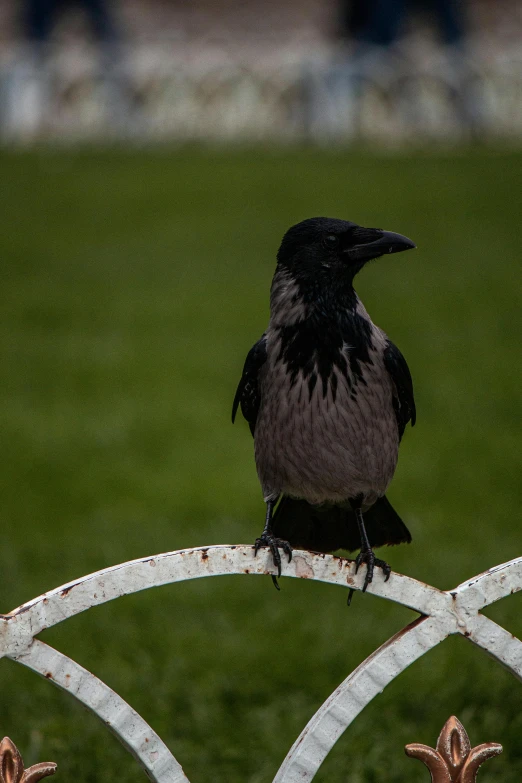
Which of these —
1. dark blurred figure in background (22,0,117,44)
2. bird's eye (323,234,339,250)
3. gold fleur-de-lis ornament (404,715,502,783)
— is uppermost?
dark blurred figure in background (22,0,117,44)

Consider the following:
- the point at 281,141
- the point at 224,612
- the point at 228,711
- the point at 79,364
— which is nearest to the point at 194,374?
the point at 79,364

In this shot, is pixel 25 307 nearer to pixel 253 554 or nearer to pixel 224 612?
pixel 224 612

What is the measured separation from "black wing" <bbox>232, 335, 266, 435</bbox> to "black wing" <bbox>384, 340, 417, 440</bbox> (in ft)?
0.96

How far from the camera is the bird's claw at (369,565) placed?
2145 millimetres

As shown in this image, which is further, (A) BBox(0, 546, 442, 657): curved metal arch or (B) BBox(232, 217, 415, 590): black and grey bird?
(B) BBox(232, 217, 415, 590): black and grey bird

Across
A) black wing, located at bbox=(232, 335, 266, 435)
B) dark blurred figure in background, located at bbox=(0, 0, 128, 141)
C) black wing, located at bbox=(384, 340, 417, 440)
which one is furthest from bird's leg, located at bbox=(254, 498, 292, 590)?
dark blurred figure in background, located at bbox=(0, 0, 128, 141)

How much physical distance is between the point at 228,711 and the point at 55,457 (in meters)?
2.96

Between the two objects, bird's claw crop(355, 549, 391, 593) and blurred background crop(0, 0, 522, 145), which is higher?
blurred background crop(0, 0, 522, 145)

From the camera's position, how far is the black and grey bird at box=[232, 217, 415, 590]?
226cm

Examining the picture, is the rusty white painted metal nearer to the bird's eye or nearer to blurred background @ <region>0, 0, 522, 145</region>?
the bird's eye

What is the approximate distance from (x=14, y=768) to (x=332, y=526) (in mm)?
955

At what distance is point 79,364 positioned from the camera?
8.18 m

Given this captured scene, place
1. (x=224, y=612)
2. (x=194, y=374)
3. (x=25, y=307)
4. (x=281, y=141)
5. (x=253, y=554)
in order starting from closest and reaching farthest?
(x=253, y=554)
(x=224, y=612)
(x=194, y=374)
(x=25, y=307)
(x=281, y=141)

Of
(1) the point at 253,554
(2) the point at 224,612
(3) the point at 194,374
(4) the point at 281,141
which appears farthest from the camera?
(4) the point at 281,141
